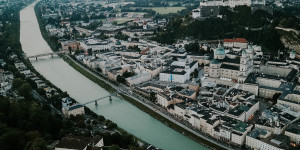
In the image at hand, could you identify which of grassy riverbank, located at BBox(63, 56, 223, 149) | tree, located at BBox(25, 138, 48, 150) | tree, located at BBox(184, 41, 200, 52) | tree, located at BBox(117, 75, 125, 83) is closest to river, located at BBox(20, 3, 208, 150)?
grassy riverbank, located at BBox(63, 56, 223, 149)

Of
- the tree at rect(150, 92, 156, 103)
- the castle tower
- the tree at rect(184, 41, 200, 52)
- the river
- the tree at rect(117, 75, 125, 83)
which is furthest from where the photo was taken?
the tree at rect(184, 41, 200, 52)

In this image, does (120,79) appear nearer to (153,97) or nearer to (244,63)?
(153,97)

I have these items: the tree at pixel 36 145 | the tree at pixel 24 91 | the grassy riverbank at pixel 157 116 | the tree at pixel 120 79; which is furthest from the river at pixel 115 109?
the tree at pixel 36 145

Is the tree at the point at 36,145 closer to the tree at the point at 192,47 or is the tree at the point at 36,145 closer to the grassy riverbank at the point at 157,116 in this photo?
the grassy riverbank at the point at 157,116

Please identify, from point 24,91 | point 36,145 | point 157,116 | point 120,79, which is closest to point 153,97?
point 157,116

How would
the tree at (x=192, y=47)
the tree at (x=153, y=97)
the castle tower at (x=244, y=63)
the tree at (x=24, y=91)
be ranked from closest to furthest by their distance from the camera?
1. the tree at (x=24, y=91)
2. the tree at (x=153, y=97)
3. the castle tower at (x=244, y=63)
4. the tree at (x=192, y=47)

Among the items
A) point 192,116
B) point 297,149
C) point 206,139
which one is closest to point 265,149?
point 297,149

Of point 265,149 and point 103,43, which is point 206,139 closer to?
point 265,149

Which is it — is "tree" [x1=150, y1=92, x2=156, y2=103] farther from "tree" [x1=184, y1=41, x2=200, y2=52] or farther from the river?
"tree" [x1=184, y1=41, x2=200, y2=52]

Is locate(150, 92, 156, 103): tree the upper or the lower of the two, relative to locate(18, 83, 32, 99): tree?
lower
